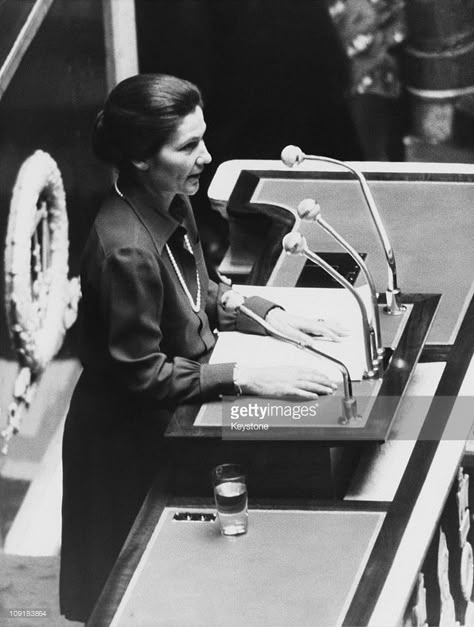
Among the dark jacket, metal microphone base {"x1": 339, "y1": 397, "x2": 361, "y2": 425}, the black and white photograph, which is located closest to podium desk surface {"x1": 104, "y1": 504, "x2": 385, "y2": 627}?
the black and white photograph

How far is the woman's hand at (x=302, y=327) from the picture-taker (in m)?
4.20

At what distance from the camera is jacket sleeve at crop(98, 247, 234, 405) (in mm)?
3975

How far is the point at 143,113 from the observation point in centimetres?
400

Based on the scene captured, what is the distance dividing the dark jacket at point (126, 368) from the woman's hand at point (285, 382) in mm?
45

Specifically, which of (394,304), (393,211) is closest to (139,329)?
(394,304)

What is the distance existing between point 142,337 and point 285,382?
1.17 ft

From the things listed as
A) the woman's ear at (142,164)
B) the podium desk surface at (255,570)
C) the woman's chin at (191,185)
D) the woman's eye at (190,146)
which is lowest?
the podium desk surface at (255,570)

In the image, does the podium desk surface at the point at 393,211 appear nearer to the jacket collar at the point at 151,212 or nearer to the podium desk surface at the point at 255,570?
the jacket collar at the point at 151,212

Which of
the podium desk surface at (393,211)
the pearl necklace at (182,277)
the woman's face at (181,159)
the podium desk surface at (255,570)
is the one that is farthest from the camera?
the podium desk surface at (393,211)

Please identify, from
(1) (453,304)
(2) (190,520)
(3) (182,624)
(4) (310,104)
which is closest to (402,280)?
(1) (453,304)

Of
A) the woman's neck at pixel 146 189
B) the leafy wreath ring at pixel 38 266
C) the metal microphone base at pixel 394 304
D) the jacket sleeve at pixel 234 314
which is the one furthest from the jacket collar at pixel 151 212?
the leafy wreath ring at pixel 38 266

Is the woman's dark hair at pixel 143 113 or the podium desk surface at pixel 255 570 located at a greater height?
the woman's dark hair at pixel 143 113

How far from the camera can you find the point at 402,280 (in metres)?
4.87

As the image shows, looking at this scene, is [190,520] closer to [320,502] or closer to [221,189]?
[320,502]
